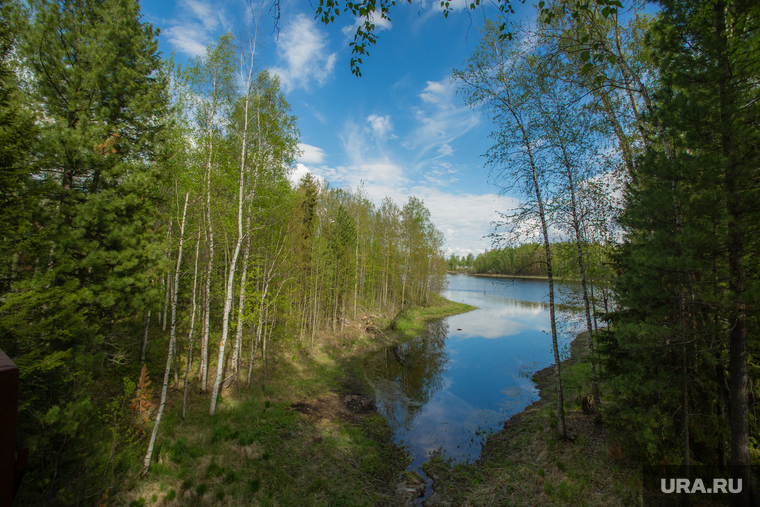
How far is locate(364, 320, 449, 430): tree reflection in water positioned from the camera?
11997mm

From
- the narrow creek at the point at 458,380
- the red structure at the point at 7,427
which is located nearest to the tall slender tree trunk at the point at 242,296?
the narrow creek at the point at 458,380

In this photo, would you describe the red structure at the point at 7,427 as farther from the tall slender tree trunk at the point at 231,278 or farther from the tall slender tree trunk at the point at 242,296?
the tall slender tree trunk at the point at 242,296

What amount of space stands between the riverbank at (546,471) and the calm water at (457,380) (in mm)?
958

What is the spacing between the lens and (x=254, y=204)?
10.3 m

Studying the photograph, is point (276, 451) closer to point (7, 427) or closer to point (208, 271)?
point (208, 271)

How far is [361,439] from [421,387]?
18.2 feet

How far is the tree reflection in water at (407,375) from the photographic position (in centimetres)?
1200

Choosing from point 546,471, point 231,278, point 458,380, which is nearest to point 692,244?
point 546,471

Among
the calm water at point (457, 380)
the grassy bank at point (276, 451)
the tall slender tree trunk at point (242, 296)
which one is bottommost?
the calm water at point (457, 380)

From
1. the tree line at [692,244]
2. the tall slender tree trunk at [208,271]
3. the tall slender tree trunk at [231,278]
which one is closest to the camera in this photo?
the tree line at [692,244]

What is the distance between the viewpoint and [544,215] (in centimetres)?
818

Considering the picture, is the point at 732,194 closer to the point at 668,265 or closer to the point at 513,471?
the point at 668,265

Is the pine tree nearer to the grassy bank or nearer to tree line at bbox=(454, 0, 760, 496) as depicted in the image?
the grassy bank

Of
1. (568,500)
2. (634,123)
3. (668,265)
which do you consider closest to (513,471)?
(568,500)
